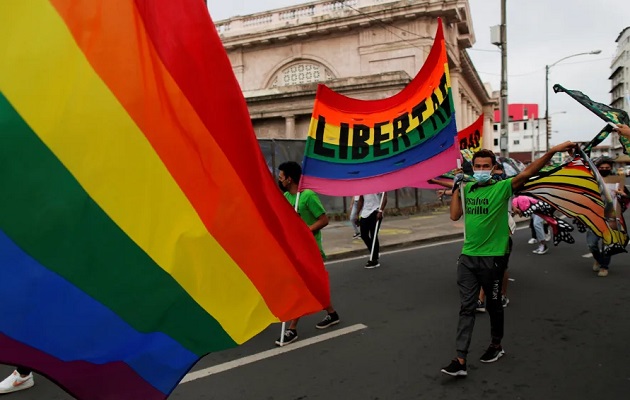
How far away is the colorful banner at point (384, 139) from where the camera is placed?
502cm

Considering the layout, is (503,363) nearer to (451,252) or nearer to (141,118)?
(141,118)

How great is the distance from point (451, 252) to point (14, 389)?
26.0 ft

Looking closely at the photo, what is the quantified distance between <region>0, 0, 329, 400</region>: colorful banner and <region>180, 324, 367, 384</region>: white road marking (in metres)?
1.97

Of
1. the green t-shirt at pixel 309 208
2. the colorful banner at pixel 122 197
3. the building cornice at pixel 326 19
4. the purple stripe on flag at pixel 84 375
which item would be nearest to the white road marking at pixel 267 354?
the green t-shirt at pixel 309 208

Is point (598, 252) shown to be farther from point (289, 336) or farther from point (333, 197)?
point (333, 197)

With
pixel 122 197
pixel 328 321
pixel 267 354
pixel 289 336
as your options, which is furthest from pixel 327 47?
pixel 122 197

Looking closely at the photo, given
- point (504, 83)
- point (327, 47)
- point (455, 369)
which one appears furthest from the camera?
point (327, 47)

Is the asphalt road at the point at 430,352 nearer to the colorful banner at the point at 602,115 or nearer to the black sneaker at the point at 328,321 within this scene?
the black sneaker at the point at 328,321

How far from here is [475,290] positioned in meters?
3.99

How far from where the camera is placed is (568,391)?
11.8 feet

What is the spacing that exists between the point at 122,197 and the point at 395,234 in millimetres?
10790

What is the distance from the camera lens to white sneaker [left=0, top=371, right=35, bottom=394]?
145 inches

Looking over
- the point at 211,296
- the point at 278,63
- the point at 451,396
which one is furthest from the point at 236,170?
the point at 278,63

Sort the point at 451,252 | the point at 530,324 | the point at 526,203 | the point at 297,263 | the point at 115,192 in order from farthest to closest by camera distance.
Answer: the point at 451,252, the point at 526,203, the point at 530,324, the point at 297,263, the point at 115,192
